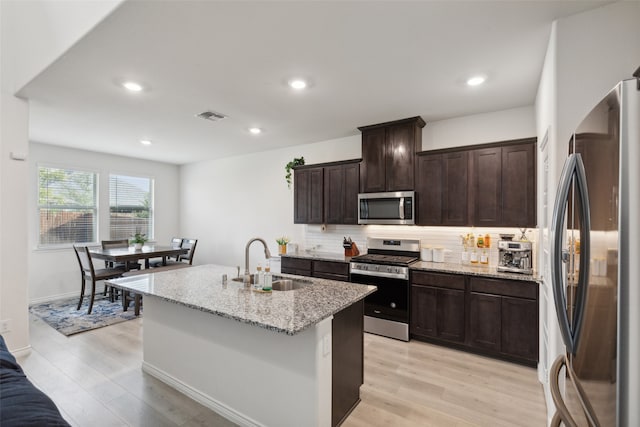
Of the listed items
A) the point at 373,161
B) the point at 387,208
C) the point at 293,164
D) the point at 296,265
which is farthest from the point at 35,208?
the point at 387,208

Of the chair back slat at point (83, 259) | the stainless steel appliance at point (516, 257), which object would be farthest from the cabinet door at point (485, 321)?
the chair back slat at point (83, 259)

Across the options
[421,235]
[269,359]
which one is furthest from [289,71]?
[421,235]

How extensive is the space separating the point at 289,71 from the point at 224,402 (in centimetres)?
267

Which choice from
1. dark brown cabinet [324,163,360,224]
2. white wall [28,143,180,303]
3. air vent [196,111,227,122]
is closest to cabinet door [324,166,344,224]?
dark brown cabinet [324,163,360,224]

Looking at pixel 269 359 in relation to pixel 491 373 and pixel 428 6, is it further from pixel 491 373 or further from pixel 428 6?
pixel 428 6

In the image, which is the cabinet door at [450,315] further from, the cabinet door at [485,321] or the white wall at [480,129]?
the white wall at [480,129]

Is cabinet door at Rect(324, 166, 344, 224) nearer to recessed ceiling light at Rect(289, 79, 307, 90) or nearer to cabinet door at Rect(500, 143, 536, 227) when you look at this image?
recessed ceiling light at Rect(289, 79, 307, 90)

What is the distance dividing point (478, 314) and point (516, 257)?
27.7 inches

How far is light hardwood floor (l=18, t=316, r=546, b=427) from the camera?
2.19m

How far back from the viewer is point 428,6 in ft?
5.90

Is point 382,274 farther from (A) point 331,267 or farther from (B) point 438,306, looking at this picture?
(A) point 331,267

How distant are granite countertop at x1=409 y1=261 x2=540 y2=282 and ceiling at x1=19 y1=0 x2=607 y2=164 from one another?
5.90 ft

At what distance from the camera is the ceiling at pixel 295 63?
1.87 m

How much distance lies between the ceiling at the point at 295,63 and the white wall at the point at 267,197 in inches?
10.9
